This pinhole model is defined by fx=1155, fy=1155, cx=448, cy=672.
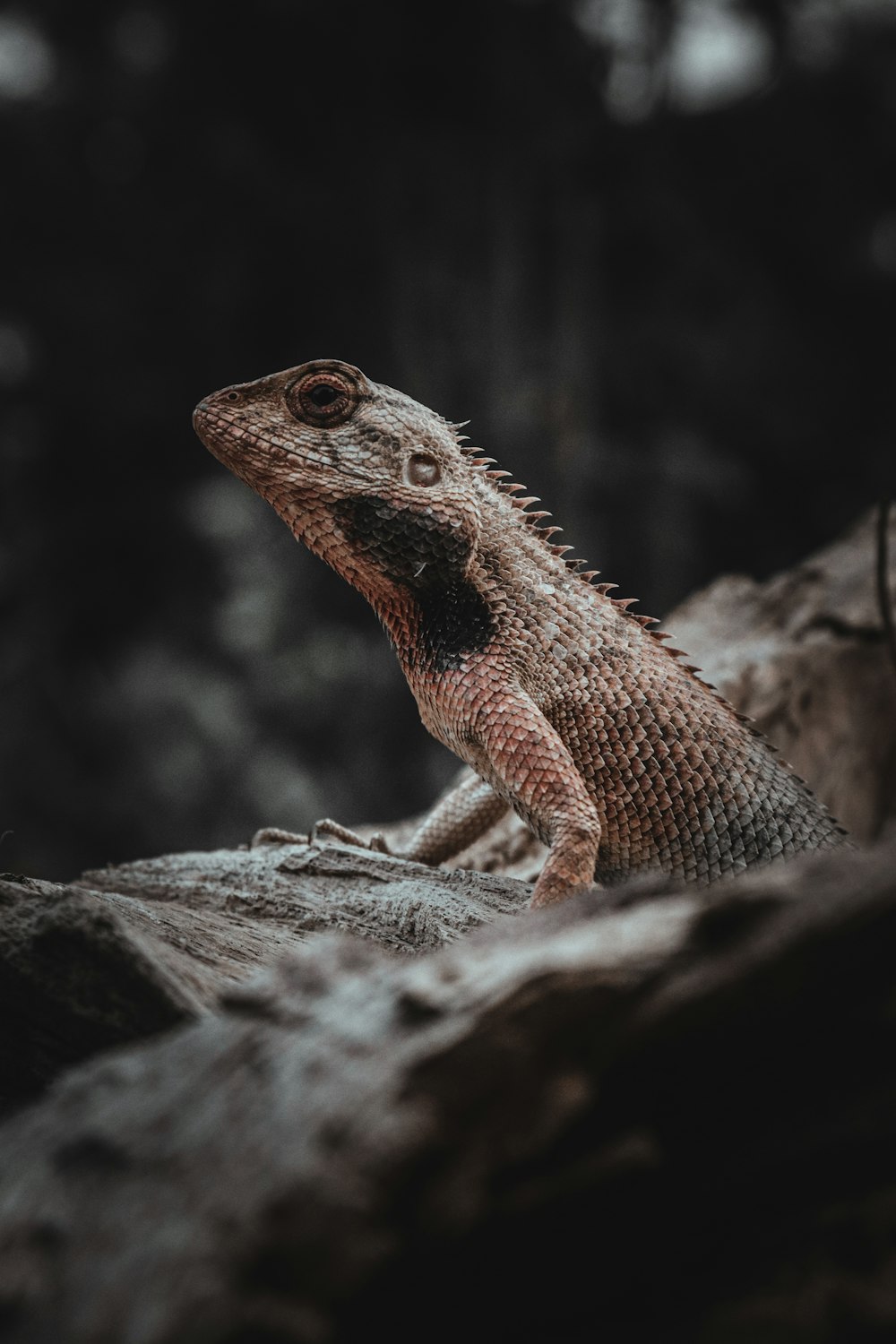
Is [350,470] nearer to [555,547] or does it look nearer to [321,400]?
[321,400]

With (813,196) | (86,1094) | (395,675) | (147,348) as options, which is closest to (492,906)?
(86,1094)

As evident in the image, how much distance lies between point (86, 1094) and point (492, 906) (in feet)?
7.78

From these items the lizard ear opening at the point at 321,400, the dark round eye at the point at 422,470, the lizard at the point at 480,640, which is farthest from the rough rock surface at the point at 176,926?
the lizard ear opening at the point at 321,400

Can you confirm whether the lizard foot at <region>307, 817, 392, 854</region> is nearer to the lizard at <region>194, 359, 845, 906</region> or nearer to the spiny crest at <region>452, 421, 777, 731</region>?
the lizard at <region>194, 359, 845, 906</region>

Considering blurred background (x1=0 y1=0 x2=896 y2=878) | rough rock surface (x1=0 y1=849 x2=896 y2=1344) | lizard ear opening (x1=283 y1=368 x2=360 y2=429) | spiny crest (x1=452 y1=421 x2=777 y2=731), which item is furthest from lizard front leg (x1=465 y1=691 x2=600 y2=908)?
blurred background (x1=0 y1=0 x2=896 y2=878)

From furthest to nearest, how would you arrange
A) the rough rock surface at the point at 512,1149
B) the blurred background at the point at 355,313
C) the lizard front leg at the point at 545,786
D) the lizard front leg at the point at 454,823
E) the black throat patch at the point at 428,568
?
the blurred background at the point at 355,313, the lizard front leg at the point at 454,823, the black throat patch at the point at 428,568, the lizard front leg at the point at 545,786, the rough rock surface at the point at 512,1149

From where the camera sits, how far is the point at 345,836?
16.7 feet

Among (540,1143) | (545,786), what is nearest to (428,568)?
(545,786)

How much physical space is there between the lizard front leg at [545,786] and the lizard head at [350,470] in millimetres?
599

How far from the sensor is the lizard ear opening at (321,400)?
4.14 m

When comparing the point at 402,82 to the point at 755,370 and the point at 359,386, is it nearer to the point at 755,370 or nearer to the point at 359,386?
the point at 755,370

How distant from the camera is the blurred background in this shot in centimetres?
Result: 1319

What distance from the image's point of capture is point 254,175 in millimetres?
14078

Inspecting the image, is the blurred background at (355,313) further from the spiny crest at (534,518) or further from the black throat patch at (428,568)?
the black throat patch at (428,568)
